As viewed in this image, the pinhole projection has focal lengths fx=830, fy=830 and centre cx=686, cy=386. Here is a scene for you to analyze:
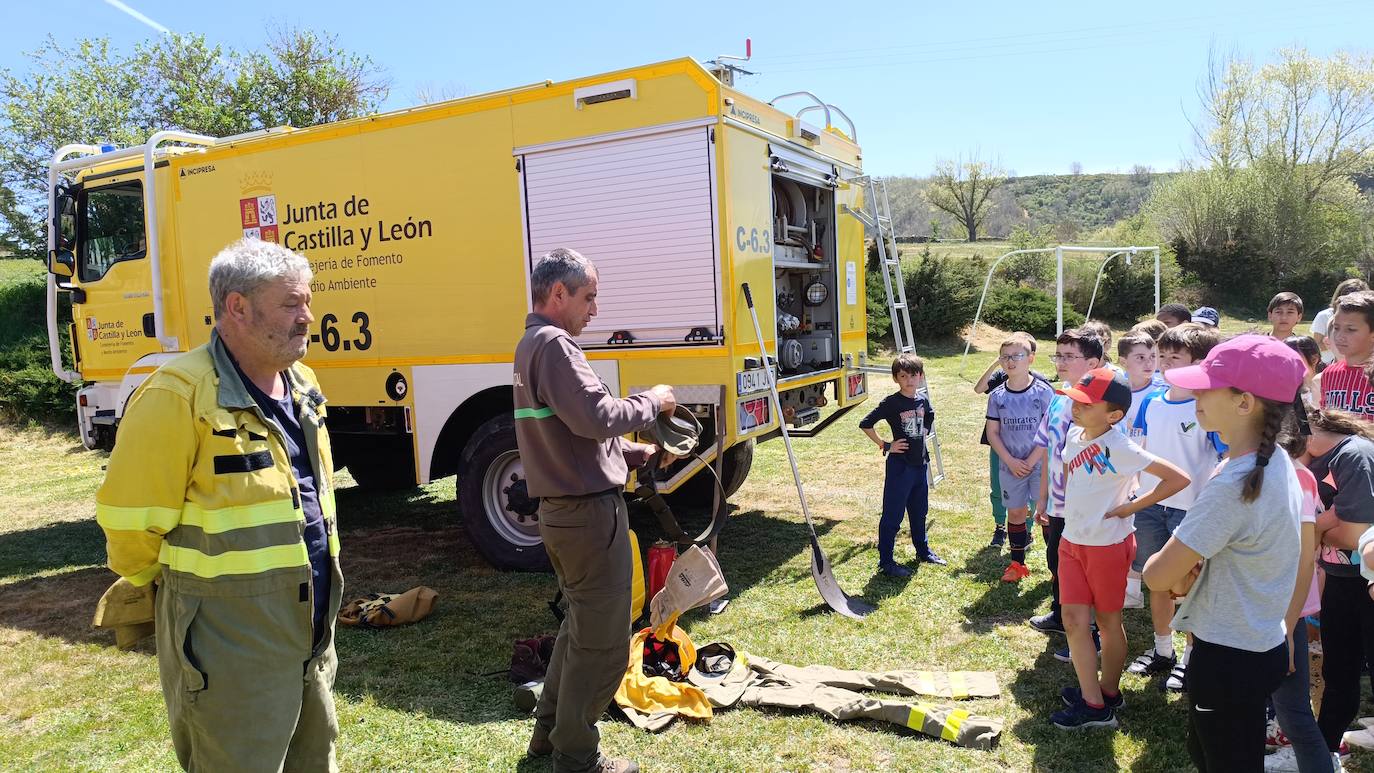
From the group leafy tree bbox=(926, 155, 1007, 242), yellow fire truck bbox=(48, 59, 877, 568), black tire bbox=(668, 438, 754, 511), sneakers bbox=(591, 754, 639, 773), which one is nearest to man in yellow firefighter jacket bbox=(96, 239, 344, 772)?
sneakers bbox=(591, 754, 639, 773)

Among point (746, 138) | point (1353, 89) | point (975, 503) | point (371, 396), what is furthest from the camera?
point (1353, 89)

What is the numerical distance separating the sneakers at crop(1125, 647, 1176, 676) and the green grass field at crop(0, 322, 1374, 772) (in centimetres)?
9

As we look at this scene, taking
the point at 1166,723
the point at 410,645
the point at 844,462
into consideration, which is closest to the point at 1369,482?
the point at 1166,723

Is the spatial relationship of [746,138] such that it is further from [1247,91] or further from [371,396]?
[1247,91]

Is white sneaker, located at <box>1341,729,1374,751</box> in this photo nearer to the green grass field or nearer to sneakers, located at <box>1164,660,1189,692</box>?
the green grass field

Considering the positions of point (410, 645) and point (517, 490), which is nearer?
point (410, 645)

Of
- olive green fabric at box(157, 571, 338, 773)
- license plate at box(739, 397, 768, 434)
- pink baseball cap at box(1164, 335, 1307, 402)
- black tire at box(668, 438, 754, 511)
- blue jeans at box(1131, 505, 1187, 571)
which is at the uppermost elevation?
pink baseball cap at box(1164, 335, 1307, 402)

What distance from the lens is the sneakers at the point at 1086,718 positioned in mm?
3367

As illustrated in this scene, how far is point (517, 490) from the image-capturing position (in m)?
5.60

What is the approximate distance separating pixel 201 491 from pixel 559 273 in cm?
139

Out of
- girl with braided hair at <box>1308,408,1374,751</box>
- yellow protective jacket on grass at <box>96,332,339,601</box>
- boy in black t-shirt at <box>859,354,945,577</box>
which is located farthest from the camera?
boy in black t-shirt at <box>859,354,945,577</box>

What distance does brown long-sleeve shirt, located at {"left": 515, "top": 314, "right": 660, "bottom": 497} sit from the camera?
282cm

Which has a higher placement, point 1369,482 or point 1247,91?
point 1247,91

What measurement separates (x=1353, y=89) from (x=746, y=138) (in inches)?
1363
